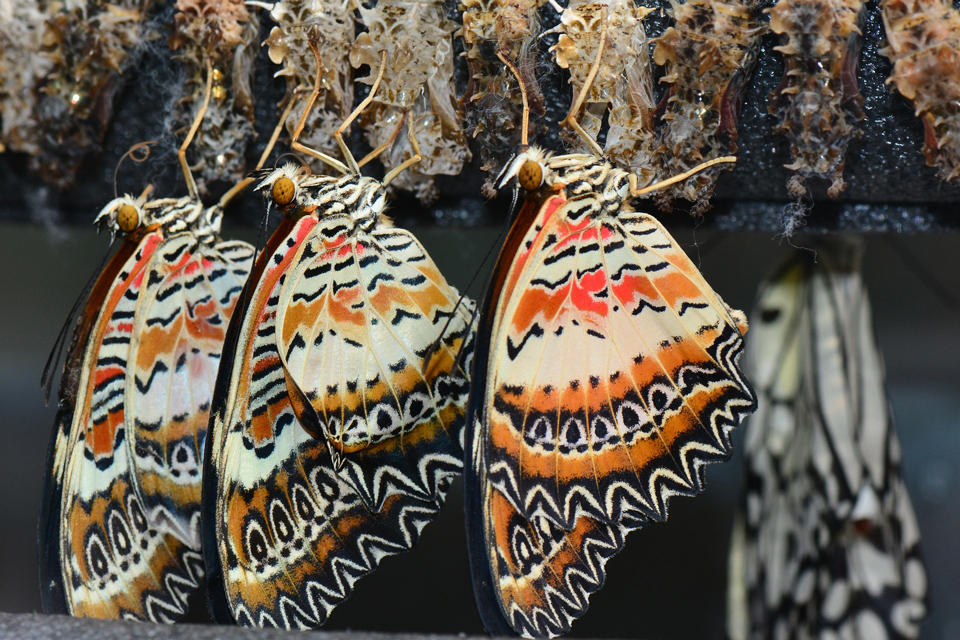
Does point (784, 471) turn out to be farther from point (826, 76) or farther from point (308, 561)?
point (308, 561)

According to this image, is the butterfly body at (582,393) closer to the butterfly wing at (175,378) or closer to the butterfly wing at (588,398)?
the butterfly wing at (588,398)

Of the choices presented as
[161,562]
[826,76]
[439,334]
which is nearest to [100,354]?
[161,562]

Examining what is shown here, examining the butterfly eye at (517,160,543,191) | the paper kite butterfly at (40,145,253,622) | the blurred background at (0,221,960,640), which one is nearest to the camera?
the butterfly eye at (517,160,543,191)

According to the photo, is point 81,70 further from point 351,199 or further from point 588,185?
point 588,185

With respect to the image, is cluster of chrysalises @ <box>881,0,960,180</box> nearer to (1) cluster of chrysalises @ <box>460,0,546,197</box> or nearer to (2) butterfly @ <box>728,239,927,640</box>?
(2) butterfly @ <box>728,239,927,640</box>

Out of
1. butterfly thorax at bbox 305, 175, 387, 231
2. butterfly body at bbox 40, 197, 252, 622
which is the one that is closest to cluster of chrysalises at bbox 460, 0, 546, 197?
butterfly thorax at bbox 305, 175, 387, 231

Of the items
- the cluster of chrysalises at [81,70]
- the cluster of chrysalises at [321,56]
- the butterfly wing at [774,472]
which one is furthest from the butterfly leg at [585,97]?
the cluster of chrysalises at [81,70]
